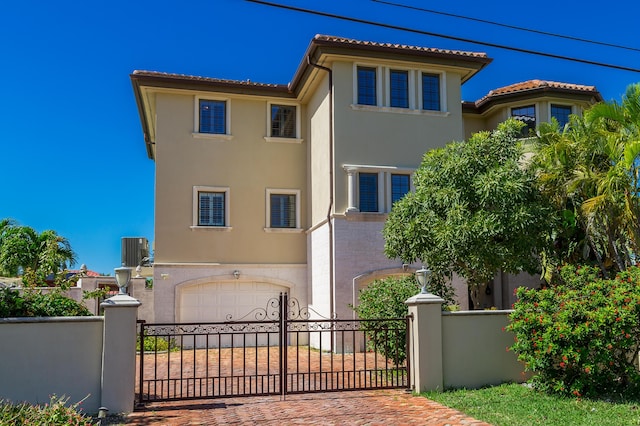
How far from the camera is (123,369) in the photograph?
9203mm

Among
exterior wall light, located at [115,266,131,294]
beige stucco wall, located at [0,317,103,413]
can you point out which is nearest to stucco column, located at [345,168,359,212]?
exterior wall light, located at [115,266,131,294]

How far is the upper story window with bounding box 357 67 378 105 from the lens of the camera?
712 inches

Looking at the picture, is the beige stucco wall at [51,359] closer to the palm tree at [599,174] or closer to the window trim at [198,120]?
the palm tree at [599,174]

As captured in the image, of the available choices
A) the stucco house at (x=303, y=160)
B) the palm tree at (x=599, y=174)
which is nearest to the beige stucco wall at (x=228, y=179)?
the stucco house at (x=303, y=160)

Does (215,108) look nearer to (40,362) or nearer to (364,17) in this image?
(364,17)

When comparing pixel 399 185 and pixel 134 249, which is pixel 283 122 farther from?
pixel 134 249

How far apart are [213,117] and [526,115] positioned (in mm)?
10731

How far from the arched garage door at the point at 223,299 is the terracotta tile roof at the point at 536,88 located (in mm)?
9800

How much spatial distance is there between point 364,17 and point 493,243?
5.93m

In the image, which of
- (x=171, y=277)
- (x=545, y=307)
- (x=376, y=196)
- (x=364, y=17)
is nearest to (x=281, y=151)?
(x=376, y=196)

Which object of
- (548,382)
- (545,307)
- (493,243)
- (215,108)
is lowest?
(548,382)

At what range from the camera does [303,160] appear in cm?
2089

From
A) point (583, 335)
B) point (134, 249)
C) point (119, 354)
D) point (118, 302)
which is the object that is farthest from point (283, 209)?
point (583, 335)

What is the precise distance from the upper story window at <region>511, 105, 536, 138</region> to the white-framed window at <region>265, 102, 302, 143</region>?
7519 mm
